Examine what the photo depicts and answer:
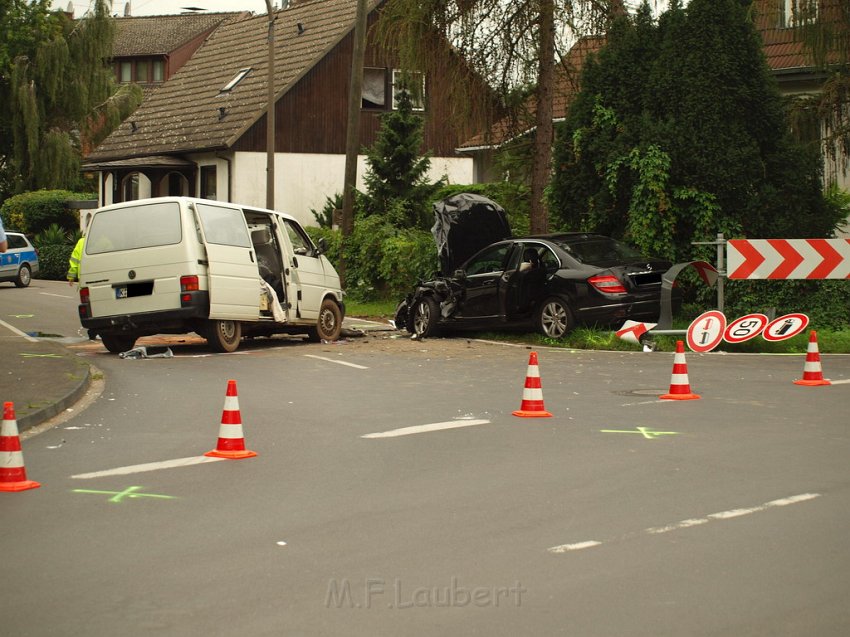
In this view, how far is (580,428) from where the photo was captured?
1087 cm

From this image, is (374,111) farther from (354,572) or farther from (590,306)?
(354,572)

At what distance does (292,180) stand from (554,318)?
26745mm

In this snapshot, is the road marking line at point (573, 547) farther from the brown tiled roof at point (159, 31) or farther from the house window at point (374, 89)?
the brown tiled roof at point (159, 31)

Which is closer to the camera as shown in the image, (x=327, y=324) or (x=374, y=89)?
(x=327, y=324)

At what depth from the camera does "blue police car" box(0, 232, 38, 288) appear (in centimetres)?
4009

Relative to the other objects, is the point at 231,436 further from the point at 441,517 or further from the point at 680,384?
the point at 680,384

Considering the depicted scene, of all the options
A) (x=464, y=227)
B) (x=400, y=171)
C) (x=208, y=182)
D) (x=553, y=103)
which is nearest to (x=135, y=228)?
(x=464, y=227)

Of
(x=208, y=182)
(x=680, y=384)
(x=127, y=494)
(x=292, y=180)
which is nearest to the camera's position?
(x=127, y=494)

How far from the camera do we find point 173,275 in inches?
702

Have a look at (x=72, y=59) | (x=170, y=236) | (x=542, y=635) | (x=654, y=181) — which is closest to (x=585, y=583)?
(x=542, y=635)

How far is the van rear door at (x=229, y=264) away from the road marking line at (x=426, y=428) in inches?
294

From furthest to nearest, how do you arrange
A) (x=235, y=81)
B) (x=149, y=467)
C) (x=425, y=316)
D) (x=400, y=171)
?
(x=235, y=81)
(x=400, y=171)
(x=425, y=316)
(x=149, y=467)

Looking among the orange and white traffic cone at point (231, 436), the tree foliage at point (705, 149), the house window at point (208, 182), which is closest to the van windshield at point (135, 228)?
the tree foliage at point (705, 149)

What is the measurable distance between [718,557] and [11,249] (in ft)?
122
